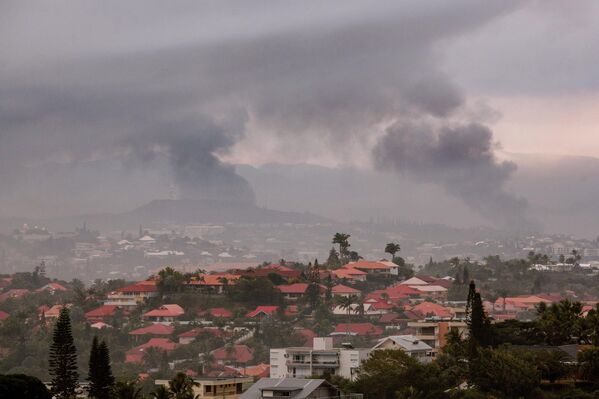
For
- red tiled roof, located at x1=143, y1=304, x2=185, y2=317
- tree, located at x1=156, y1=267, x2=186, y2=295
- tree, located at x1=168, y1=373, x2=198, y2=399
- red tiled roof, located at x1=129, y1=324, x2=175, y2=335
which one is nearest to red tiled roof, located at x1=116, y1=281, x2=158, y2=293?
tree, located at x1=156, y1=267, x2=186, y2=295

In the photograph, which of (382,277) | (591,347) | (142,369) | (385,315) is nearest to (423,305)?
(385,315)

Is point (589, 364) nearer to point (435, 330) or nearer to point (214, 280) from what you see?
point (435, 330)

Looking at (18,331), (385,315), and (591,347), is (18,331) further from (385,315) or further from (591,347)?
(591,347)

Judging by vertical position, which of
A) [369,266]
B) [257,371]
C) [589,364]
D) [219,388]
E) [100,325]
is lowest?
[257,371]

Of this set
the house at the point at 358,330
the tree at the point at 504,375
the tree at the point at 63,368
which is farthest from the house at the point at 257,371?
the tree at the point at 504,375

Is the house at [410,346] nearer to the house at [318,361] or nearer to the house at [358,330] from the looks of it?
the house at [318,361]

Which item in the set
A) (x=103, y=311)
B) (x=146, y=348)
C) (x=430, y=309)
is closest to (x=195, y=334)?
(x=146, y=348)
